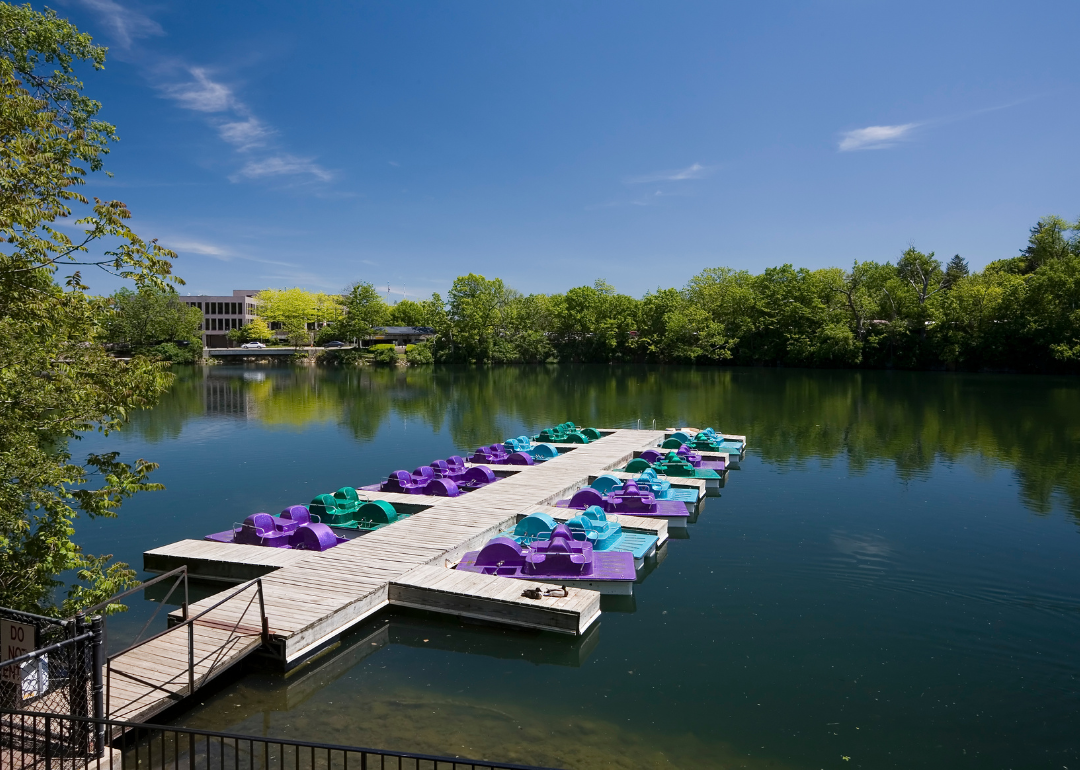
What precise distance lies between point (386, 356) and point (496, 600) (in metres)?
95.1

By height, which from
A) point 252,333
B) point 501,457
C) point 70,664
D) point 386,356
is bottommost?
point 501,457

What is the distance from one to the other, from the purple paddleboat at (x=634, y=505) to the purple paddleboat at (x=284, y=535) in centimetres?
637

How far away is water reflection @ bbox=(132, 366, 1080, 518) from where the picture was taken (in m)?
29.4

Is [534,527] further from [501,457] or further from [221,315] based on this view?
[221,315]

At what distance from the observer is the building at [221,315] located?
127 m

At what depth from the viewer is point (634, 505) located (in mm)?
19219

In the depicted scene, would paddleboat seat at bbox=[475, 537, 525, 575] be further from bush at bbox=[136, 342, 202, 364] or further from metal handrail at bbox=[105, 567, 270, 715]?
bush at bbox=[136, 342, 202, 364]

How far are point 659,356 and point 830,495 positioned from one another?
256 ft

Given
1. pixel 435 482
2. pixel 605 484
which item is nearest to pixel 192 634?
pixel 435 482

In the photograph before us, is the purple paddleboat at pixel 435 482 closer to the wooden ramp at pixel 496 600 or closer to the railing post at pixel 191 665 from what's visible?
the wooden ramp at pixel 496 600

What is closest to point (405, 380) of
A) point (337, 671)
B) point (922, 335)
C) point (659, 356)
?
point (659, 356)

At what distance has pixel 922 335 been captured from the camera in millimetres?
80188

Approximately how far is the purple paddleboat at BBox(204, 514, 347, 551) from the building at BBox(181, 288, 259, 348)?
11977 centimetres

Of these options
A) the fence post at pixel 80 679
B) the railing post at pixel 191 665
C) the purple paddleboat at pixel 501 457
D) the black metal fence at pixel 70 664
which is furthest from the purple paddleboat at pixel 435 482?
the fence post at pixel 80 679
